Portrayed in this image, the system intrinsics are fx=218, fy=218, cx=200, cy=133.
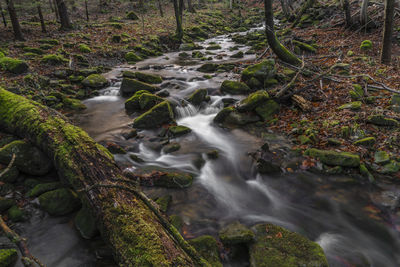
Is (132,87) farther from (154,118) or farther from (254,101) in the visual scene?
(254,101)

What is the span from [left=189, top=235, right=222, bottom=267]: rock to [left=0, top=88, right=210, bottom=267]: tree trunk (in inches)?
25.7

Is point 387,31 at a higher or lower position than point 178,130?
higher

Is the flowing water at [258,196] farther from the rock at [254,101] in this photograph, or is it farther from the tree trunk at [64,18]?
the tree trunk at [64,18]

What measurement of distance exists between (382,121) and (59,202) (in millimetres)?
7652

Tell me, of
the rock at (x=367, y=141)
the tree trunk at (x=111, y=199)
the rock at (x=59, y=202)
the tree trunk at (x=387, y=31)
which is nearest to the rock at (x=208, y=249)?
the tree trunk at (x=111, y=199)

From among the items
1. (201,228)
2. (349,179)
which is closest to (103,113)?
(201,228)

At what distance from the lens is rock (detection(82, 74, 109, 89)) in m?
10.5

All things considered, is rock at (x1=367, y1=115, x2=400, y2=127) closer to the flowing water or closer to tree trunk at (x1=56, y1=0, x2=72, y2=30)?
the flowing water

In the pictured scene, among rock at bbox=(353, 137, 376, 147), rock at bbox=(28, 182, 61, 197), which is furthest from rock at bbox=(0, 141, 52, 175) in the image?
rock at bbox=(353, 137, 376, 147)

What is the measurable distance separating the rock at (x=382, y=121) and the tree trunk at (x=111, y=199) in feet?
18.8

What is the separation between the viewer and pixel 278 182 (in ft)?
17.1

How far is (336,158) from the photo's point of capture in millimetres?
5105

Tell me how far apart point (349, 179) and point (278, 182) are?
60.4 inches

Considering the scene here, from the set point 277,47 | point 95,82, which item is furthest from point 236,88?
point 95,82
